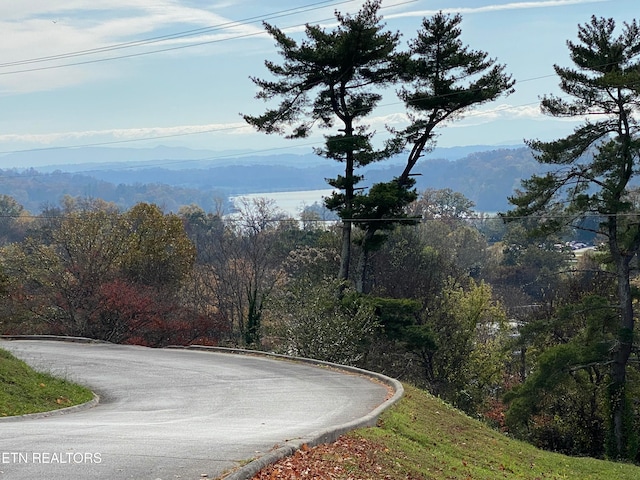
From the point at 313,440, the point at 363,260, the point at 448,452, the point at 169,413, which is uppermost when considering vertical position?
the point at 363,260

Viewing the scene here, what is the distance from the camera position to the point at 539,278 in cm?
6994

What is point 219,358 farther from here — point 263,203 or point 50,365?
point 263,203

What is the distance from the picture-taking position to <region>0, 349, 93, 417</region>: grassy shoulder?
16062mm

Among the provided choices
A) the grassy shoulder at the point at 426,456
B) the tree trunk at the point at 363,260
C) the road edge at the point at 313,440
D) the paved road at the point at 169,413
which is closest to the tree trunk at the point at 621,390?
the grassy shoulder at the point at 426,456

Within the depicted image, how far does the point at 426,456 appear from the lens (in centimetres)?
1323

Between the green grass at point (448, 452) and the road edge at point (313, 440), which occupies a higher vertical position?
the road edge at point (313, 440)

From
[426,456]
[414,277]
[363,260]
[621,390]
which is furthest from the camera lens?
[414,277]

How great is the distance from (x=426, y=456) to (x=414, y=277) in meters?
29.7

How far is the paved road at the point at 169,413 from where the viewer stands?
28.6 feet

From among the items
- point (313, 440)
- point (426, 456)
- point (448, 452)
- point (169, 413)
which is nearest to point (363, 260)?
point (169, 413)

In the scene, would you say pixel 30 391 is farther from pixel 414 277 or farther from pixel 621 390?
pixel 414 277

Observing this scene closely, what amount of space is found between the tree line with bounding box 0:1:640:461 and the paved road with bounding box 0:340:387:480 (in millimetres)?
4856

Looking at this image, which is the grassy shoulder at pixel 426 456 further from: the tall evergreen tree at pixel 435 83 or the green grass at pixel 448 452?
the tall evergreen tree at pixel 435 83

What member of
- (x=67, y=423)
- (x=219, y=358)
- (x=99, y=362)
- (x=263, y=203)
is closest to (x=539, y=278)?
(x=263, y=203)
